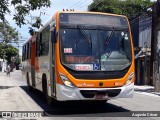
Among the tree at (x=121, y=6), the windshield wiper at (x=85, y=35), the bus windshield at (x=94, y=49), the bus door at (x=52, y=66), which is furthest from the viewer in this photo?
the tree at (x=121, y=6)

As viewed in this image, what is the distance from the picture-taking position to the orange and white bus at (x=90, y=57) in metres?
11.5

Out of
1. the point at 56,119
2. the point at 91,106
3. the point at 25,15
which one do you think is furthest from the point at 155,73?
the point at 56,119

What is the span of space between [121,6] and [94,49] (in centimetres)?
3436

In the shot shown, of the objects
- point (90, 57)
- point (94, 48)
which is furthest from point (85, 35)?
point (90, 57)

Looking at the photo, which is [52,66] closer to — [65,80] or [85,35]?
[65,80]

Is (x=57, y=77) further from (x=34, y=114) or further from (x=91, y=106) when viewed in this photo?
(x=91, y=106)

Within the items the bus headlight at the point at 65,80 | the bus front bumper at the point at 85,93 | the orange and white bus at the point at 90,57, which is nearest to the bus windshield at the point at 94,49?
the orange and white bus at the point at 90,57

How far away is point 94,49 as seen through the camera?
11898mm

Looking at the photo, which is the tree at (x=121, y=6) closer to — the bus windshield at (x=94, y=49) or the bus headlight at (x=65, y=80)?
the bus windshield at (x=94, y=49)

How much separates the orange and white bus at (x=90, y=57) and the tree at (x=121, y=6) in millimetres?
31260

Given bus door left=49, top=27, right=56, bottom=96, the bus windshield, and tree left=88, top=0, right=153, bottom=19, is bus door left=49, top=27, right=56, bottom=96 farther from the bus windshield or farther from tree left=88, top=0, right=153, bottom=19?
tree left=88, top=0, right=153, bottom=19

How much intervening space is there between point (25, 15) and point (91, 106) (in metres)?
10.4

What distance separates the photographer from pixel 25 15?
903 inches

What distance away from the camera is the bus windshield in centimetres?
1170
